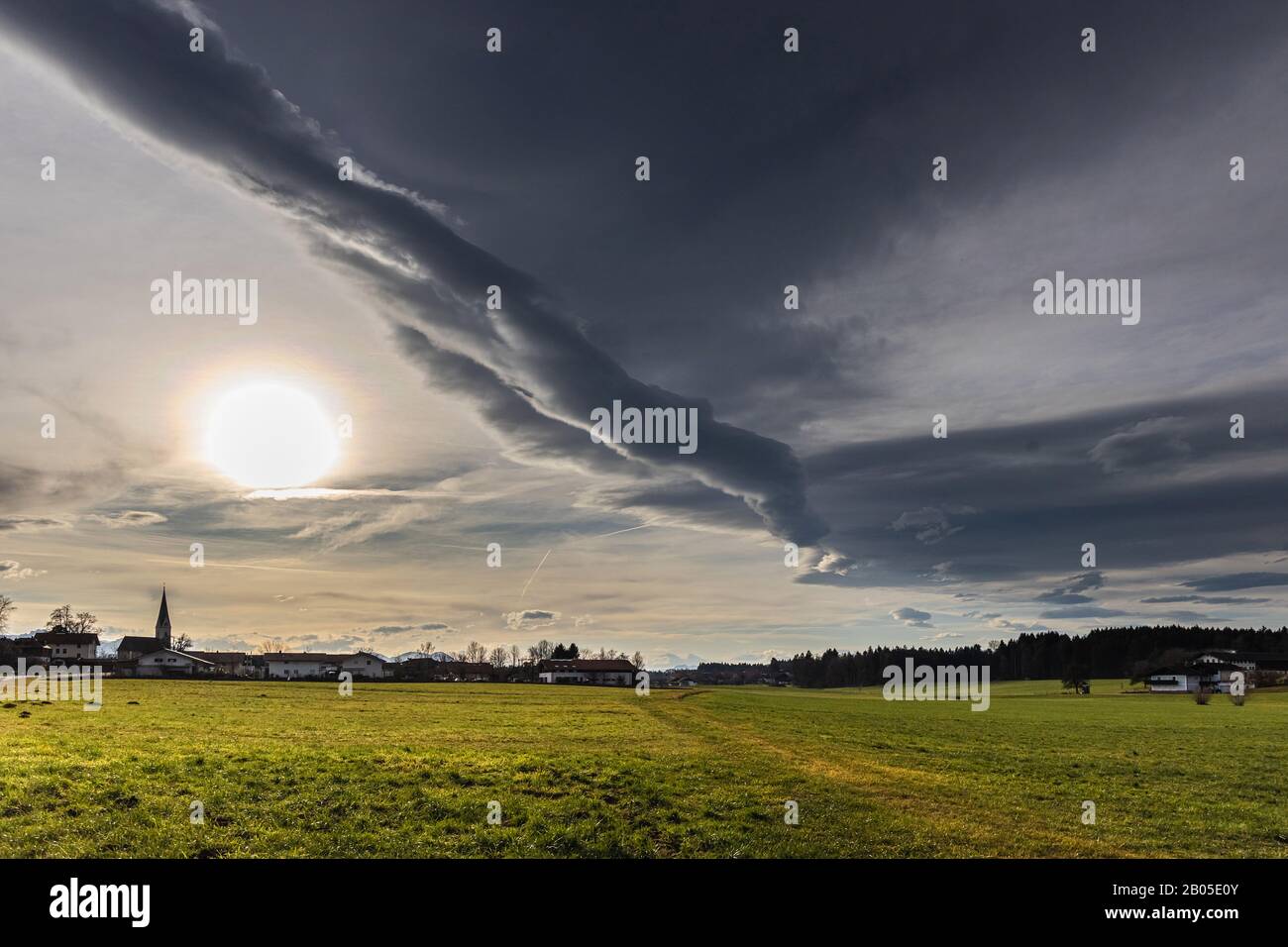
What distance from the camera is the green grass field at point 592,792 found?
19.2 meters

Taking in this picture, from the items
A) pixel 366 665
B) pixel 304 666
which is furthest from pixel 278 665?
pixel 366 665

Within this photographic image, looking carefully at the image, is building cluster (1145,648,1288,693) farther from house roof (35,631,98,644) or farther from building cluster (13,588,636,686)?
house roof (35,631,98,644)

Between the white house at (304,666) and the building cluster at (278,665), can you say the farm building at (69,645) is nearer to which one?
the building cluster at (278,665)

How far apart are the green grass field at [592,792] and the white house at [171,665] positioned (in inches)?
5643

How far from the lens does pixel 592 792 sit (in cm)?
2344

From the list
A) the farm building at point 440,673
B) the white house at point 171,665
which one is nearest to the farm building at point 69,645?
the white house at point 171,665

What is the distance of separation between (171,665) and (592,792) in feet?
612

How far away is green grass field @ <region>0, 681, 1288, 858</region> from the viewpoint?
19156 millimetres

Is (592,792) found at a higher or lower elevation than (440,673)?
higher

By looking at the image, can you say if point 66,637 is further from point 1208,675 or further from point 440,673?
point 1208,675
